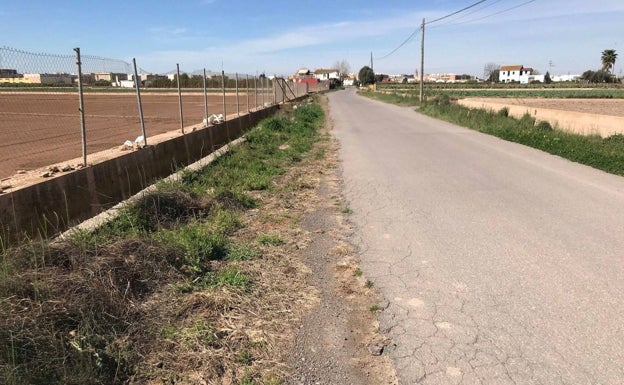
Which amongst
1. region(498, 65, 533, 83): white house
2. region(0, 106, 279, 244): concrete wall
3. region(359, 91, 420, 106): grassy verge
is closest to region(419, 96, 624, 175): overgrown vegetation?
region(0, 106, 279, 244): concrete wall

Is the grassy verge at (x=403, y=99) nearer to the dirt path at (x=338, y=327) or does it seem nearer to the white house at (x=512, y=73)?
the dirt path at (x=338, y=327)

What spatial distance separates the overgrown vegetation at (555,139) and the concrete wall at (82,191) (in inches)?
362

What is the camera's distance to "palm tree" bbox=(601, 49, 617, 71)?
5438 inches

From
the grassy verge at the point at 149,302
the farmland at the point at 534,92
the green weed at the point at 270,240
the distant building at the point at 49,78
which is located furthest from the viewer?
the farmland at the point at 534,92

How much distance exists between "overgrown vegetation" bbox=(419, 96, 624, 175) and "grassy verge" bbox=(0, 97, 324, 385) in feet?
27.3

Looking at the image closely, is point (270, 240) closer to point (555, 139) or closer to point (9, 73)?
point (9, 73)

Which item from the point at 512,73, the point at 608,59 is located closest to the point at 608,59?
the point at 608,59

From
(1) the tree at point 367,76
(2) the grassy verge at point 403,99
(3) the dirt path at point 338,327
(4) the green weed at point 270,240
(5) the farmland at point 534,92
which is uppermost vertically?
(1) the tree at point 367,76

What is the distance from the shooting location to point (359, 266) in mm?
4934

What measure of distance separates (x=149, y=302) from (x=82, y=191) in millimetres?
3003

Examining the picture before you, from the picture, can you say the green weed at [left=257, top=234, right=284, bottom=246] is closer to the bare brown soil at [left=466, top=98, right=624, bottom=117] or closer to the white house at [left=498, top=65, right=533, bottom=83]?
the bare brown soil at [left=466, top=98, right=624, bottom=117]

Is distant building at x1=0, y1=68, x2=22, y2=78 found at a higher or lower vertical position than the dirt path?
higher

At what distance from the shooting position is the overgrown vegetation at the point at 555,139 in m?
10.6

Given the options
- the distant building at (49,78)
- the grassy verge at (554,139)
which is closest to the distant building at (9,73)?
the distant building at (49,78)
